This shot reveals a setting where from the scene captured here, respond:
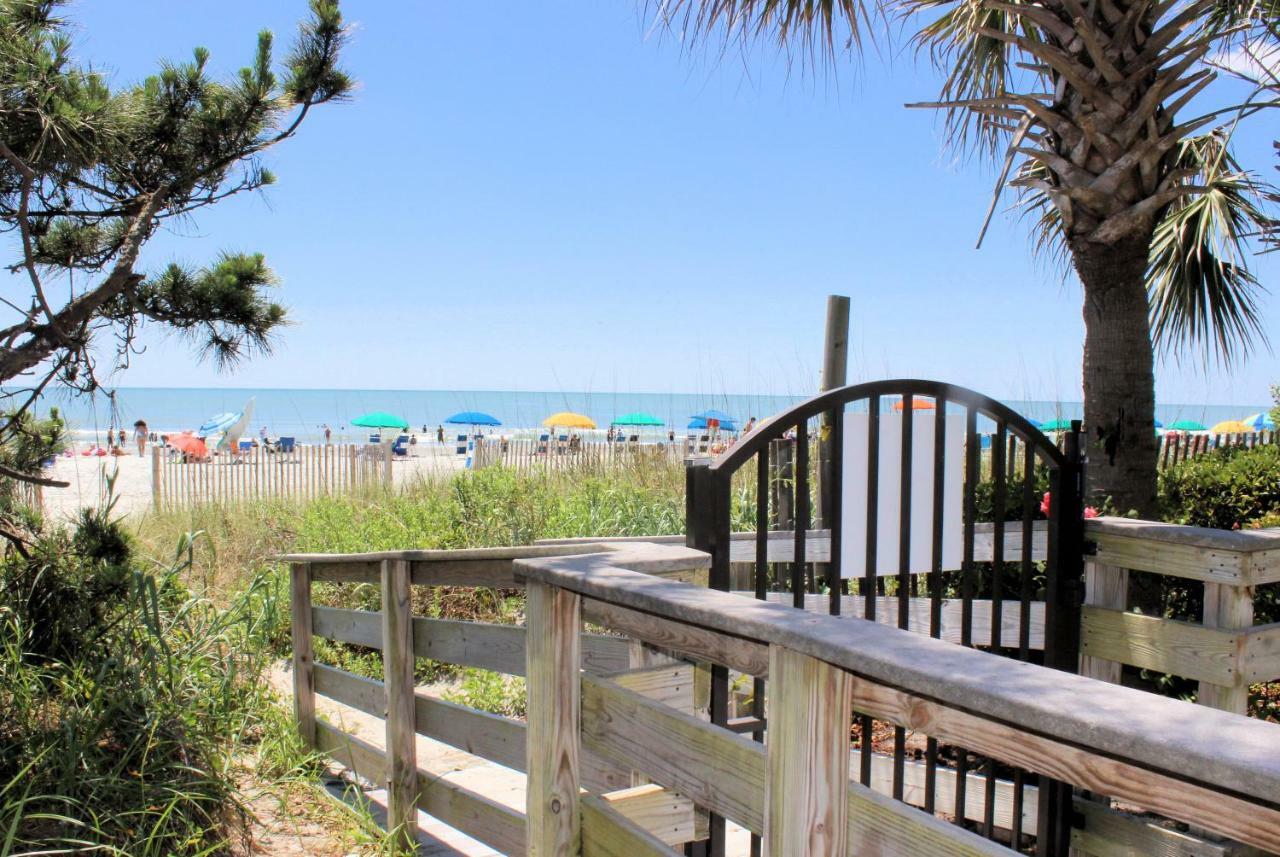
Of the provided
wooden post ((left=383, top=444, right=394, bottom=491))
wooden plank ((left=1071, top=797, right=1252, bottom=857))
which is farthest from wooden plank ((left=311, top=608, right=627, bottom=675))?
wooden post ((left=383, top=444, right=394, bottom=491))

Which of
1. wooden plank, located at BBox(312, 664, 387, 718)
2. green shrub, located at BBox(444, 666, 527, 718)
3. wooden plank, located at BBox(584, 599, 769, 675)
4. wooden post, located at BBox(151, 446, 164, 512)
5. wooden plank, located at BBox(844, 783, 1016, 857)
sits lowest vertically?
green shrub, located at BBox(444, 666, 527, 718)

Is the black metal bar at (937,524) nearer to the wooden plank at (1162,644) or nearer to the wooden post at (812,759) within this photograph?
the wooden plank at (1162,644)

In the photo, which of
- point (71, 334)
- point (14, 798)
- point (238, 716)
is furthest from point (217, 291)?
point (14, 798)

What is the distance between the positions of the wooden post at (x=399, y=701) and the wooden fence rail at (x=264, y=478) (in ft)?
26.9

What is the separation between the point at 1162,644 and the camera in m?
3.09

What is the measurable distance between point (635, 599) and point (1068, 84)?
422 cm

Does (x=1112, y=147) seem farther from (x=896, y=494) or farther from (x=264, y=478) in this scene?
(x=264, y=478)

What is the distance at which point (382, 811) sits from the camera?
13.1 ft

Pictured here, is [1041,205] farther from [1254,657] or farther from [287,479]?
[287,479]

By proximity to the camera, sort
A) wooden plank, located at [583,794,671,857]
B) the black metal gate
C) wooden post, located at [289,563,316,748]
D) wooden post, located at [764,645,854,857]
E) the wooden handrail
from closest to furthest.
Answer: the wooden handrail → wooden post, located at [764,645,854,857] → wooden plank, located at [583,794,671,857] → the black metal gate → wooden post, located at [289,563,316,748]

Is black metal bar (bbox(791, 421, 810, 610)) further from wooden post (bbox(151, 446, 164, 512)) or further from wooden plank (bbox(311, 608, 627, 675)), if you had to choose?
wooden post (bbox(151, 446, 164, 512))

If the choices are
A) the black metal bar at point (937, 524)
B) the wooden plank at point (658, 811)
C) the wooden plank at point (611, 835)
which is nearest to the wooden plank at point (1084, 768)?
the wooden plank at point (611, 835)

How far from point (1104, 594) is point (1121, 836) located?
0.80 m

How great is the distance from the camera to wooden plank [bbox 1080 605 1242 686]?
2963 mm
